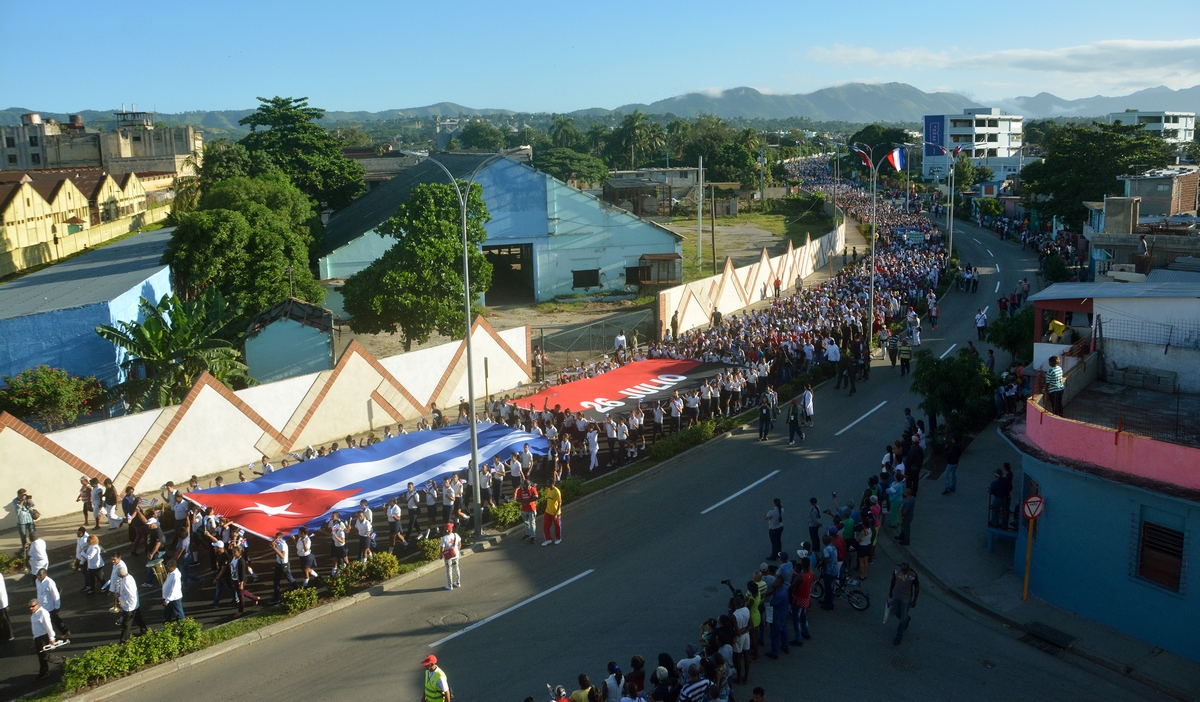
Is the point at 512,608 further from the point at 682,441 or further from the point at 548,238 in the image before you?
the point at 548,238

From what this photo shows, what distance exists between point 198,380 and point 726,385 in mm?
14186

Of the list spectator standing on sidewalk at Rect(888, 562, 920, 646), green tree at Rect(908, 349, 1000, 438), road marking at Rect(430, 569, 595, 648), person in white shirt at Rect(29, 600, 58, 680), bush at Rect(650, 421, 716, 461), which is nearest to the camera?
person in white shirt at Rect(29, 600, 58, 680)

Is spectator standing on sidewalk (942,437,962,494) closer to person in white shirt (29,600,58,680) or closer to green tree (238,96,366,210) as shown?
person in white shirt (29,600,58,680)

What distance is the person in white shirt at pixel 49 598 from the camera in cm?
1325

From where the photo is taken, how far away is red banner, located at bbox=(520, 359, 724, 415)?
22.5 m

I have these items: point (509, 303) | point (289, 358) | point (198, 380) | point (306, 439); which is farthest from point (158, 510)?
point (509, 303)

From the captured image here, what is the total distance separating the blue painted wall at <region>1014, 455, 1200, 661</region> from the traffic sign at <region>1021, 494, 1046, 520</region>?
0.25 metres

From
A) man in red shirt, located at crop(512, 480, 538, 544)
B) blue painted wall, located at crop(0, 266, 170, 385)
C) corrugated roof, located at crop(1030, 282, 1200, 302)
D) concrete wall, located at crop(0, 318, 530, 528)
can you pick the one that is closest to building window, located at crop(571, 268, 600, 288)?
concrete wall, located at crop(0, 318, 530, 528)

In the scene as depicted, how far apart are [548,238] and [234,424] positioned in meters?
25.8

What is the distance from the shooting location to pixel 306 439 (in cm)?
2352

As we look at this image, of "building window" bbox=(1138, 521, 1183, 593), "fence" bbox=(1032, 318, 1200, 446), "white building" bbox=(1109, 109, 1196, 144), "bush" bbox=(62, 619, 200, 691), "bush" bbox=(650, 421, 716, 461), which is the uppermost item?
"white building" bbox=(1109, 109, 1196, 144)

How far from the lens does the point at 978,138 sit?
13650 centimetres

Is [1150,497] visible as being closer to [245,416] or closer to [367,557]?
[367,557]

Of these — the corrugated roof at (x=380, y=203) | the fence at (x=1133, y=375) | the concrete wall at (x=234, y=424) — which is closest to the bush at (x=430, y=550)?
the concrete wall at (x=234, y=424)
